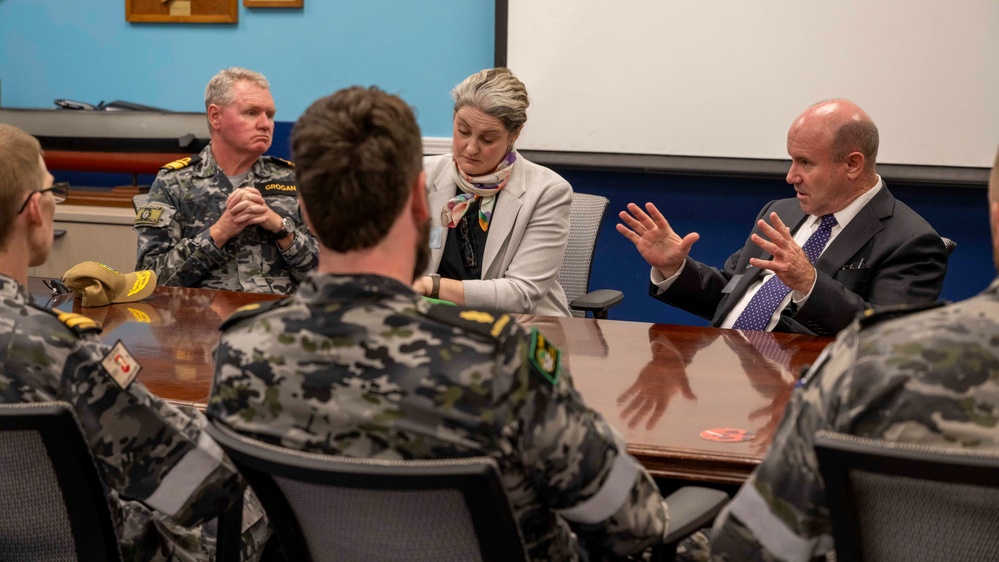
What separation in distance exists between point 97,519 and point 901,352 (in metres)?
1.06

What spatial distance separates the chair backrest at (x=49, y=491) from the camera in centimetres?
125

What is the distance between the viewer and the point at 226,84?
10.1ft

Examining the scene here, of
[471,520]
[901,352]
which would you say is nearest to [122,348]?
[471,520]

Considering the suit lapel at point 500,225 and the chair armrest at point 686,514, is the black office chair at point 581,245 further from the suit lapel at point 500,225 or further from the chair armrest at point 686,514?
the chair armrest at point 686,514

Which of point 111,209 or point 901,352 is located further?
point 111,209

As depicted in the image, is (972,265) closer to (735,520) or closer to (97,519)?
(735,520)

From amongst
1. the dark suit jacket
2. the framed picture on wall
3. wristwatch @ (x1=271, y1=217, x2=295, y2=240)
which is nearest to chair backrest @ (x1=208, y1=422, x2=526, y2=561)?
the dark suit jacket

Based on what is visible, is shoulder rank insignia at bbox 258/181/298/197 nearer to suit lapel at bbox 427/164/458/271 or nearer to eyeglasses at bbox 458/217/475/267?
suit lapel at bbox 427/164/458/271

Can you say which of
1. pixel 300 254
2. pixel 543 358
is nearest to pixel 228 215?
pixel 300 254

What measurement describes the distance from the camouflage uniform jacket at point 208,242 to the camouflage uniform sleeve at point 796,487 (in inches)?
80.5

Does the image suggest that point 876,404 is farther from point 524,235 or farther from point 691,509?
point 524,235

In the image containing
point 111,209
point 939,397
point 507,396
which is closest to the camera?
point 939,397

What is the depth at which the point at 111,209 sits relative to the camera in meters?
4.49

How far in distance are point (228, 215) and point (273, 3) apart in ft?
6.45
